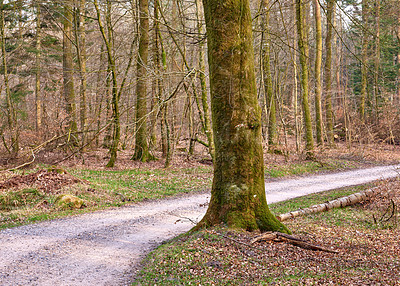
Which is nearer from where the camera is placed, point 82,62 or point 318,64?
point 82,62

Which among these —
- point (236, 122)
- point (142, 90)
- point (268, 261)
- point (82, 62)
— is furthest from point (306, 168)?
point (82, 62)

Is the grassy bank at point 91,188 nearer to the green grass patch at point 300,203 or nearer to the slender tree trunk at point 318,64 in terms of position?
the green grass patch at point 300,203

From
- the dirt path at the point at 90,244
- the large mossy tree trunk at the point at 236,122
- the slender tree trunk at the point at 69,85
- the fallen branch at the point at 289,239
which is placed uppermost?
the slender tree trunk at the point at 69,85

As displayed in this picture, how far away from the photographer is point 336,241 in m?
6.14

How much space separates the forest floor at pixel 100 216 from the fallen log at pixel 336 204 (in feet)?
2.21

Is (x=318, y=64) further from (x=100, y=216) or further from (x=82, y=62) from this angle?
(x=100, y=216)

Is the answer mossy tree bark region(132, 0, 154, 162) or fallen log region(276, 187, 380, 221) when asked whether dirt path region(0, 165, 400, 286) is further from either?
mossy tree bark region(132, 0, 154, 162)

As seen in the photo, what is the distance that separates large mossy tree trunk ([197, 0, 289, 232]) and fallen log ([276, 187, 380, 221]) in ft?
7.27

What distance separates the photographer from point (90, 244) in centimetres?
669

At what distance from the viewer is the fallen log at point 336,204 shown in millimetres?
8078

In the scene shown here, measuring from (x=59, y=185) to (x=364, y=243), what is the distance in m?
8.61

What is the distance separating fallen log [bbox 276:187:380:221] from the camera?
8078 mm

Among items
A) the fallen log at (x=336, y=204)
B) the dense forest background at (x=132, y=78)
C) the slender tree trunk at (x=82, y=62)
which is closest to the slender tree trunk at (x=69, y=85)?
the dense forest background at (x=132, y=78)

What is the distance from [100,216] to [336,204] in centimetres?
630
